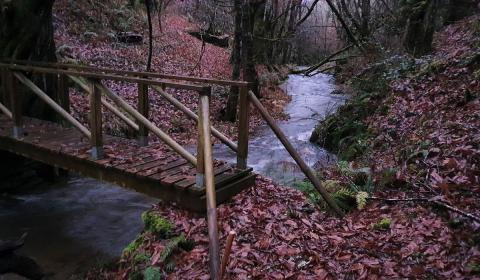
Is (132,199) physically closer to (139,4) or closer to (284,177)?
(284,177)

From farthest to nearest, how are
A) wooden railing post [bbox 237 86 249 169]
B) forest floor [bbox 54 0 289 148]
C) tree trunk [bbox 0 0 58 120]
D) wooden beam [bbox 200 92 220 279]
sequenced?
1. forest floor [bbox 54 0 289 148]
2. tree trunk [bbox 0 0 58 120]
3. wooden railing post [bbox 237 86 249 169]
4. wooden beam [bbox 200 92 220 279]

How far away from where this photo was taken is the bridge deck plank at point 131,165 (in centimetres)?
570

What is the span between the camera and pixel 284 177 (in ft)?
30.6

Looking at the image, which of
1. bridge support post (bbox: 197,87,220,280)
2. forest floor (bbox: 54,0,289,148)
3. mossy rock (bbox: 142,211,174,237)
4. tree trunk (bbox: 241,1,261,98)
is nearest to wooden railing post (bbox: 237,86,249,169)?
bridge support post (bbox: 197,87,220,280)

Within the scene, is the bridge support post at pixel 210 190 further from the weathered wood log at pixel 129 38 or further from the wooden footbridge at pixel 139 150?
the weathered wood log at pixel 129 38

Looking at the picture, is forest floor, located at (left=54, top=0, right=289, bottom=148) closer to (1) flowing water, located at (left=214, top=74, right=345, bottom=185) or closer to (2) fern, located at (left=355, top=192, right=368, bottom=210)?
(1) flowing water, located at (left=214, top=74, right=345, bottom=185)

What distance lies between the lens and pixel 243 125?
600 cm

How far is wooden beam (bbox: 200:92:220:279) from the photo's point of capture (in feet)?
14.0

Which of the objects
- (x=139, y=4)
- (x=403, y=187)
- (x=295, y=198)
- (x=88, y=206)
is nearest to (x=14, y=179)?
(x=88, y=206)

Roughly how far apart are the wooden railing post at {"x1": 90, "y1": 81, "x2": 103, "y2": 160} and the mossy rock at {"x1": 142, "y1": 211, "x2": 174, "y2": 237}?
1.43m

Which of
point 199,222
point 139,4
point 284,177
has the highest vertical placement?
point 139,4

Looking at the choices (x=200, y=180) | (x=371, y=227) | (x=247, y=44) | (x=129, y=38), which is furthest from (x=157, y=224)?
(x=129, y=38)

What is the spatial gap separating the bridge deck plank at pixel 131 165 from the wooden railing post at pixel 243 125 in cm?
20

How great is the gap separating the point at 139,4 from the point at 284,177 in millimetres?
17369
